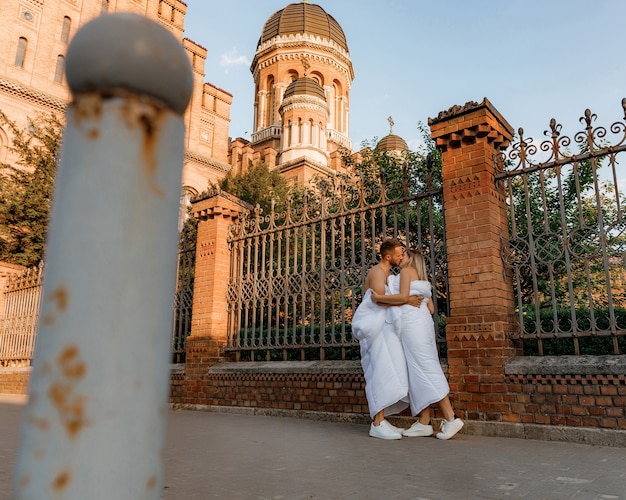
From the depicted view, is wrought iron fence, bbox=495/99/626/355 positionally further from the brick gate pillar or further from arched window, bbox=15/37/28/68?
arched window, bbox=15/37/28/68

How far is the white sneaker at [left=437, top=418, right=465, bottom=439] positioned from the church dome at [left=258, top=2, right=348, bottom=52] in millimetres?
38692

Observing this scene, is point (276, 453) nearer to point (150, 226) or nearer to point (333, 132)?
point (150, 226)

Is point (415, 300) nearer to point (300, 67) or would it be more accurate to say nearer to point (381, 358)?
point (381, 358)

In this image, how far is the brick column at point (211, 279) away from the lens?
7914 mm

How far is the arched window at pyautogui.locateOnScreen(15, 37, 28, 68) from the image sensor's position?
24641 mm

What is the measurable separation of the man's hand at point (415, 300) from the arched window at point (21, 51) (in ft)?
88.1

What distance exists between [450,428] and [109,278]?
4.59 metres

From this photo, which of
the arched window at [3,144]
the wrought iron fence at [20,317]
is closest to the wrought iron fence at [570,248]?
the wrought iron fence at [20,317]

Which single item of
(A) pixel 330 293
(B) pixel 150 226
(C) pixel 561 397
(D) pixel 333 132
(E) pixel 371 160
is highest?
(D) pixel 333 132

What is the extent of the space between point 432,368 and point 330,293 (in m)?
2.33

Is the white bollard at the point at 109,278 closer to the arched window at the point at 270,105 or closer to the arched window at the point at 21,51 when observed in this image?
the arched window at the point at 21,51

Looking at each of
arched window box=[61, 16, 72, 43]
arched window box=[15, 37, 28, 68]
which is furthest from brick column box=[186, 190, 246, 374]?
arched window box=[61, 16, 72, 43]

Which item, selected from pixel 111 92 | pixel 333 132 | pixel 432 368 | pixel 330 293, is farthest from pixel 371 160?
pixel 333 132

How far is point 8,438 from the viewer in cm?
482
